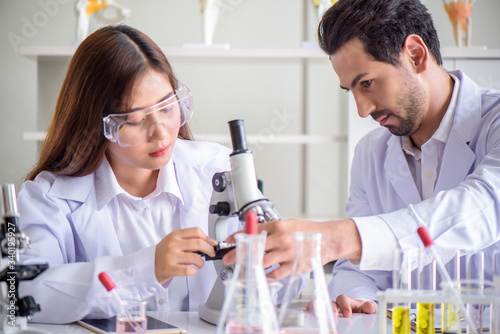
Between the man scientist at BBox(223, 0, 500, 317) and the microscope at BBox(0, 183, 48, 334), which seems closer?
the microscope at BBox(0, 183, 48, 334)

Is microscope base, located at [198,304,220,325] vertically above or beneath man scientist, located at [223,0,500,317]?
beneath

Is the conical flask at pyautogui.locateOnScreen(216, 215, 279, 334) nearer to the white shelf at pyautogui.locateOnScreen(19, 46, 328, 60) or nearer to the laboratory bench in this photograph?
A: the laboratory bench

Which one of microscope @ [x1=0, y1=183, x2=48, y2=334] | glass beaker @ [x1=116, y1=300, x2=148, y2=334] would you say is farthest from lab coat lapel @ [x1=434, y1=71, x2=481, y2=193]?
microscope @ [x1=0, y1=183, x2=48, y2=334]

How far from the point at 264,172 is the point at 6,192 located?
8.07 feet

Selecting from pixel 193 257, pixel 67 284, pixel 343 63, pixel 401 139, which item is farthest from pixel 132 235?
pixel 401 139

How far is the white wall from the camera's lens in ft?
11.1

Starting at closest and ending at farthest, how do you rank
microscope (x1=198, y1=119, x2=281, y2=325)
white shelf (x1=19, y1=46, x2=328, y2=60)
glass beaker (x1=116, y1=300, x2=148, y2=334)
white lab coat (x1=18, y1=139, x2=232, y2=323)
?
1. glass beaker (x1=116, y1=300, x2=148, y2=334)
2. microscope (x1=198, y1=119, x2=281, y2=325)
3. white lab coat (x1=18, y1=139, x2=232, y2=323)
4. white shelf (x1=19, y1=46, x2=328, y2=60)

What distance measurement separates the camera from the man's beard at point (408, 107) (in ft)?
6.45

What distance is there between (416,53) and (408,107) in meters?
0.20

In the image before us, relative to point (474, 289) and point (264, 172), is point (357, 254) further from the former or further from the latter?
point (264, 172)

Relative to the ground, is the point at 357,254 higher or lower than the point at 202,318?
higher

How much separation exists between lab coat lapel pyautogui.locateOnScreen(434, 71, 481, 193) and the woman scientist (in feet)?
2.50

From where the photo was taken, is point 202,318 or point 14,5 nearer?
point 202,318

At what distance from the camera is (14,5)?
3.39m
